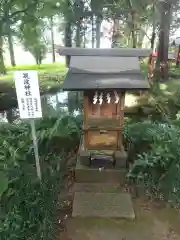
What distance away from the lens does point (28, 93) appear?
143 inches

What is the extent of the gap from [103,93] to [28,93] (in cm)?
122

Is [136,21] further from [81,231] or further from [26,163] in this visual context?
[81,231]

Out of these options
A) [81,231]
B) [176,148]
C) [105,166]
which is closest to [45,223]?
[81,231]

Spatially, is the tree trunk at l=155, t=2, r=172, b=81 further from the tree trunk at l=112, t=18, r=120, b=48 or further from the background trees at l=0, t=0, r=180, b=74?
the tree trunk at l=112, t=18, r=120, b=48

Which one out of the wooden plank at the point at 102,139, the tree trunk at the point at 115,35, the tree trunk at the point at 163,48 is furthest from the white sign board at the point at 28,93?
the tree trunk at the point at 115,35

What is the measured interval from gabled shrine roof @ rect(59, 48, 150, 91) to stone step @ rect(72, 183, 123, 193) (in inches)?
71.3

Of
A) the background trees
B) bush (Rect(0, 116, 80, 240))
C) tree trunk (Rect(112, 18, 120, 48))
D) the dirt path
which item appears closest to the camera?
bush (Rect(0, 116, 80, 240))

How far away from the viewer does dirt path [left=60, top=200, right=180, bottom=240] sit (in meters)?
3.36

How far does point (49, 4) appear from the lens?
17.5 feet

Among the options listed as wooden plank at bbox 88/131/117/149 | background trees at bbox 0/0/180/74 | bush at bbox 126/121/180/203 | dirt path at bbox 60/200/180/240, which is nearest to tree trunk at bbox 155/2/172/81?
background trees at bbox 0/0/180/74

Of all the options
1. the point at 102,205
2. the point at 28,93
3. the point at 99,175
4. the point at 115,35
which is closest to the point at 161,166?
the point at 99,175

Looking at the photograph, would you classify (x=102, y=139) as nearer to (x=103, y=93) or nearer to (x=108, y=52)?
(x=103, y=93)

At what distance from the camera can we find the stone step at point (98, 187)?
4332 millimetres

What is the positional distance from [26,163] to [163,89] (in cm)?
817
